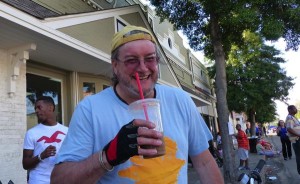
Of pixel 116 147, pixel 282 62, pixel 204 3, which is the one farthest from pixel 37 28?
pixel 282 62

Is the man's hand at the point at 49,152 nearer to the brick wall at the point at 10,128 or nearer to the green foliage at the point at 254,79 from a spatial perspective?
the brick wall at the point at 10,128

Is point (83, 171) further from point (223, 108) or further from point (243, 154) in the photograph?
point (243, 154)

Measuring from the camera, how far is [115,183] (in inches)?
65.4

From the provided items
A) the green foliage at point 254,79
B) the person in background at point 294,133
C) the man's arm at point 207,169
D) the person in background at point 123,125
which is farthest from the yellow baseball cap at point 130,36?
the green foliage at point 254,79

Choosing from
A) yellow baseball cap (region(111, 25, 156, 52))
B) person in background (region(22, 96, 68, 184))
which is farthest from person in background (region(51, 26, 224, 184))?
person in background (region(22, 96, 68, 184))

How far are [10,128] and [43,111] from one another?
2429 millimetres

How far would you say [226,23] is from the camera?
34.4ft

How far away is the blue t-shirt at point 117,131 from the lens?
1.64 meters

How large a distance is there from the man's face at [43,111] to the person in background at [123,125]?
8.77ft

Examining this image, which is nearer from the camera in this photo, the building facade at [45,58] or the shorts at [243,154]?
the building facade at [45,58]

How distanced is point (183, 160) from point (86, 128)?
0.58 meters

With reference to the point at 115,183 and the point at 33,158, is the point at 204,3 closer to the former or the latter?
the point at 33,158

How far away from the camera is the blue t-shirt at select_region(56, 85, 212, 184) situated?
64.7 inches

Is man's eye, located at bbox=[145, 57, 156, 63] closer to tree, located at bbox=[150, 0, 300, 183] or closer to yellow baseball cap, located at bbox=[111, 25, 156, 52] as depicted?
yellow baseball cap, located at bbox=[111, 25, 156, 52]
